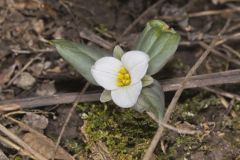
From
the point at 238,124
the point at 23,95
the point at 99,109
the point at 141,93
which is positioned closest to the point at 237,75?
the point at 238,124

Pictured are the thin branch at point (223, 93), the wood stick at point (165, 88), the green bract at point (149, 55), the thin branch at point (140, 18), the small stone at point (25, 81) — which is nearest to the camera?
the green bract at point (149, 55)

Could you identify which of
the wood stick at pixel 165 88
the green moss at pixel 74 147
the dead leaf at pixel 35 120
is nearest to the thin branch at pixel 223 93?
the wood stick at pixel 165 88

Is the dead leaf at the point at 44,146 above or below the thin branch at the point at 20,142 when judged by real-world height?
below

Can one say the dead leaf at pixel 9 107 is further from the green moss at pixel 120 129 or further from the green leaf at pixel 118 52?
the green leaf at pixel 118 52

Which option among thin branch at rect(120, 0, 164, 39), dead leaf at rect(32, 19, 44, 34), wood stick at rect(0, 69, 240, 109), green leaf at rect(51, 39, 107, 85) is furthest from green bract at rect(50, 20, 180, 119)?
dead leaf at rect(32, 19, 44, 34)

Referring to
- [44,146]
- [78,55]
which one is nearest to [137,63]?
[78,55]

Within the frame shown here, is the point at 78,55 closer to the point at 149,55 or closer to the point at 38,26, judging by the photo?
the point at 149,55

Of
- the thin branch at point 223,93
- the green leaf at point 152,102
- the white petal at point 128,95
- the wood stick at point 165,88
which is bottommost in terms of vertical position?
the thin branch at point 223,93
